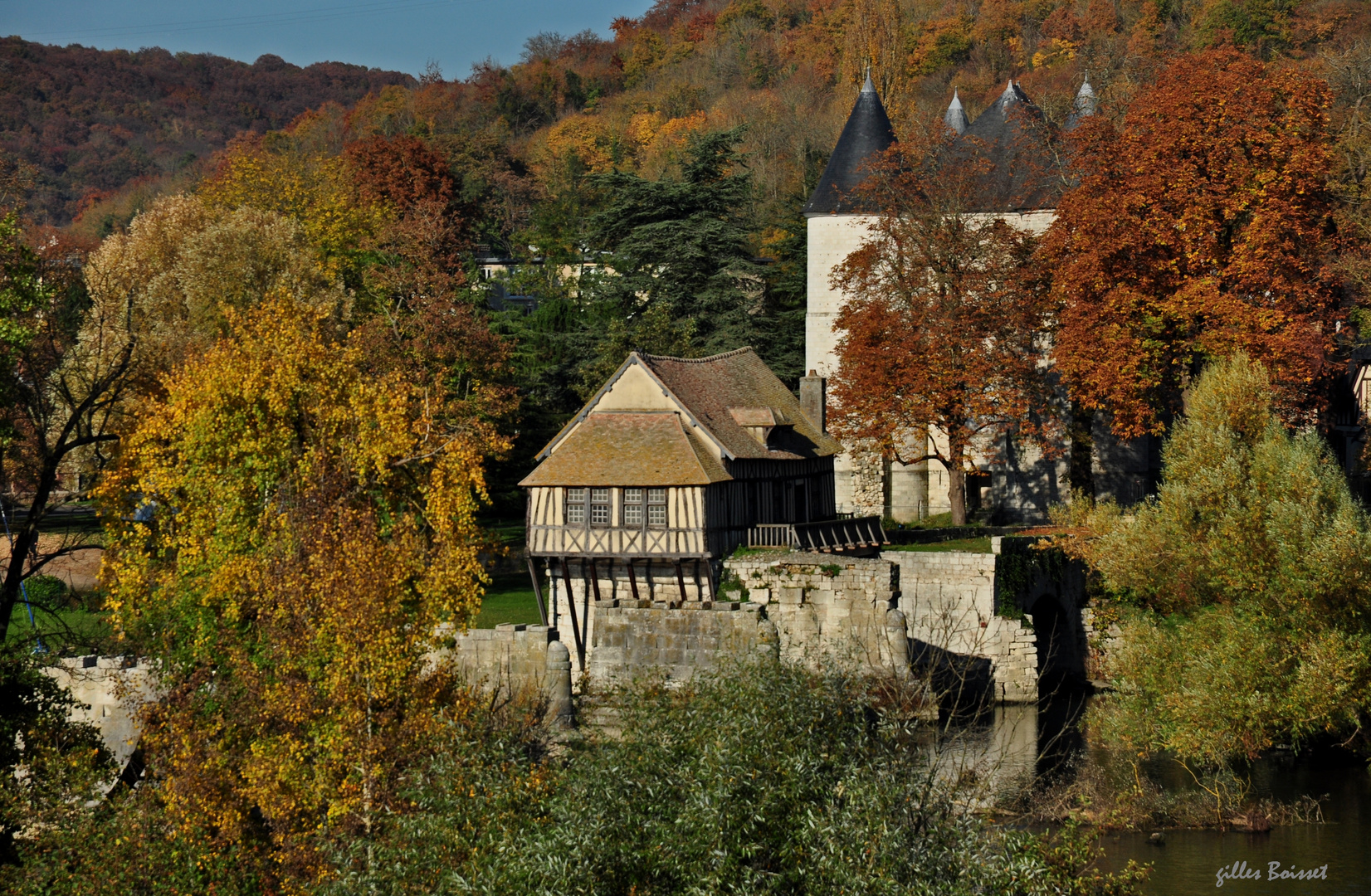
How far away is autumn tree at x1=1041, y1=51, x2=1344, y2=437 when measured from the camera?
27859 millimetres

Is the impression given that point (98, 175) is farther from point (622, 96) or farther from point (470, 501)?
point (470, 501)

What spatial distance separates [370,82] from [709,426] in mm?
132065

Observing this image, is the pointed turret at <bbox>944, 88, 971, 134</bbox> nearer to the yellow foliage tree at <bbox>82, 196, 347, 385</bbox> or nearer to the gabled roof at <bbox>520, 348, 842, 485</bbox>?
the gabled roof at <bbox>520, 348, 842, 485</bbox>

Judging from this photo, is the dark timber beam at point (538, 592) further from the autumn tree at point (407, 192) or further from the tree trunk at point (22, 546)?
the autumn tree at point (407, 192)

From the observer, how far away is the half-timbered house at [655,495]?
88.2ft

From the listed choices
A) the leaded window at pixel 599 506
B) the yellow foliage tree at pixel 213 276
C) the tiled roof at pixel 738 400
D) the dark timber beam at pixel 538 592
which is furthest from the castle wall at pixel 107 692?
the yellow foliage tree at pixel 213 276

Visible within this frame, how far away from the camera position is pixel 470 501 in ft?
67.7

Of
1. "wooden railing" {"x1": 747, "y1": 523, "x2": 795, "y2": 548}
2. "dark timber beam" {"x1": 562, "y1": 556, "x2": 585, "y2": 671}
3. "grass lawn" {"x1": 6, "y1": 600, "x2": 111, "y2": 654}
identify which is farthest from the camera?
"wooden railing" {"x1": 747, "y1": 523, "x2": 795, "y2": 548}

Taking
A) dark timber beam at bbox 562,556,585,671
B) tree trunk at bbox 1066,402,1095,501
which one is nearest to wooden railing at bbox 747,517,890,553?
dark timber beam at bbox 562,556,585,671

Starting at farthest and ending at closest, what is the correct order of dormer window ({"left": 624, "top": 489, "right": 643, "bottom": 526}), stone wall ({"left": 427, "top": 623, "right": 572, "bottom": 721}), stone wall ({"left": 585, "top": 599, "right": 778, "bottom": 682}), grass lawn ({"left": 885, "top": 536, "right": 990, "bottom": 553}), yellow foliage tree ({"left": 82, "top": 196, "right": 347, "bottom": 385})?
yellow foliage tree ({"left": 82, "top": 196, "right": 347, "bottom": 385})
grass lawn ({"left": 885, "top": 536, "right": 990, "bottom": 553})
dormer window ({"left": 624, "top": 489, "right": 643, "bottom": 526})
stone wall ({"left": 585, "top": 599, "right": 778, "bottom": 682})
stone wall ({"left": 427, "top": 623, "right": 572, "bottom": 721})

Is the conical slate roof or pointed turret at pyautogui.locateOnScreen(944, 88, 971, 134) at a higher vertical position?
pointed turret at pyautogui.locateOnScreen(944, 88, 971, 134)

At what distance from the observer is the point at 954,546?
29.7m

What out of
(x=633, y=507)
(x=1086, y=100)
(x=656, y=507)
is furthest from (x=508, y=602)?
(x=1086, y=100)
